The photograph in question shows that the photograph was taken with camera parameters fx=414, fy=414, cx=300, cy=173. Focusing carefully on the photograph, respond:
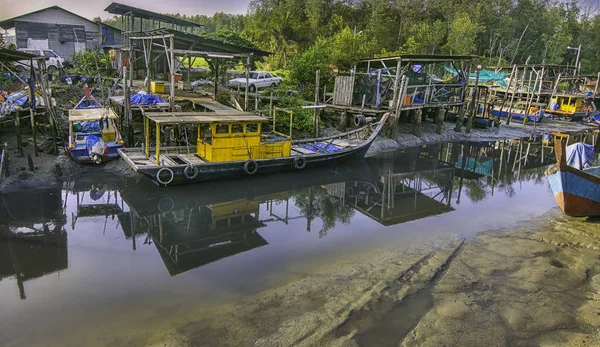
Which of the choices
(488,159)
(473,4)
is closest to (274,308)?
(488,159)

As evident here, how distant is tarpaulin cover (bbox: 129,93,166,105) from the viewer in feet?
55.1

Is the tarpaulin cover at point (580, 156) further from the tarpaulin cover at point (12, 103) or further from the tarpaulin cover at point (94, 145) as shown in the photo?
the tarpaulin cover at point (12, 103)

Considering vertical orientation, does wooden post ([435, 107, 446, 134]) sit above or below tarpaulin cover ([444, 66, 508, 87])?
below

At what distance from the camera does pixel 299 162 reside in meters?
16.2

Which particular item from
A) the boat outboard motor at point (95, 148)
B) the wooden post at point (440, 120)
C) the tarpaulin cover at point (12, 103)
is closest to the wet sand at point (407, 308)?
the boat outboard motor at point (95, 148)

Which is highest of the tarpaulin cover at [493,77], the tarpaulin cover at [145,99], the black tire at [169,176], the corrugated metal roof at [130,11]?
the corrugated metal roof at [130,11]

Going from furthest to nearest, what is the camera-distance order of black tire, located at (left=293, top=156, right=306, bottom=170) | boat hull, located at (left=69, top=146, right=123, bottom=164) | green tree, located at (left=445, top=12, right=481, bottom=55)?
1. green tree, located at (left=445, top=12, right=481, bottom=55)
2. black tire, located at (left=293, top=156, right=306, bottom=170)
3. boat hull, located at (left=69, top=146, right=123, bottom=164)

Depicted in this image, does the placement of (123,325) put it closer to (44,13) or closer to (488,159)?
(488,159)

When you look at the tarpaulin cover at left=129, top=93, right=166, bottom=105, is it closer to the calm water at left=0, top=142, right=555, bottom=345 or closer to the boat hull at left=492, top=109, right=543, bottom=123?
the calm water at left=0, top=142, right=555, bottom=345

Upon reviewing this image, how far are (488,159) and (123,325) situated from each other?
65.5 feet

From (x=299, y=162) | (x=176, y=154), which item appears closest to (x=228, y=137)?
(x=176, y=154)

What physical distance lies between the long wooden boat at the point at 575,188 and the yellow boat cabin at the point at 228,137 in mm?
9037

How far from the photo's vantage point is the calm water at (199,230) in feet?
25.2

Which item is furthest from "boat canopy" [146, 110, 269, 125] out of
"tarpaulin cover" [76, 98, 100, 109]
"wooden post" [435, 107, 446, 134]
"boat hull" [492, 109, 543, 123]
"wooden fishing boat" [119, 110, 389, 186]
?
"boat hull" [492, 109, 543, 123]
